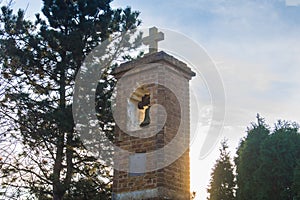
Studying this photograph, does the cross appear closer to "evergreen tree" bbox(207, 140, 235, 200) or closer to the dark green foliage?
the dark green foliage

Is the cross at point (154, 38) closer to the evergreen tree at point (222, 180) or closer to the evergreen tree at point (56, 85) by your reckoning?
the evergreen tree at point (56, 85)

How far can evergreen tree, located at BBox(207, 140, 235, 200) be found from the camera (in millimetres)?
10281

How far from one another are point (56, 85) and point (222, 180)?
504 centimetres

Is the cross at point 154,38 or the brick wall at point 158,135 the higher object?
the cross at point 154,38

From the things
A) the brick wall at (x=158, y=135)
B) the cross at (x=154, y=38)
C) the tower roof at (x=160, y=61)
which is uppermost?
the cross at (x=154, y=38)

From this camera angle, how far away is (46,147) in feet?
26.8

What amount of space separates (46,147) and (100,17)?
3401 millimetres

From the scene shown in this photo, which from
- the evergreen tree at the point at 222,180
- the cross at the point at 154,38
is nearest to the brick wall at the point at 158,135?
the cross at the point at 154,38

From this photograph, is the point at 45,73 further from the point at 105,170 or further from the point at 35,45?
the point at 105,170

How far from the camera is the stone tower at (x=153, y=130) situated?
16.7 feet

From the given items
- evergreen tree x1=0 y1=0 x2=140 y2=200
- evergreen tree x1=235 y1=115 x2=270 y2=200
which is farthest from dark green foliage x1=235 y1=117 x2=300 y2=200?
evergreen tree x1=0 y1=0 x2=140 y2=200

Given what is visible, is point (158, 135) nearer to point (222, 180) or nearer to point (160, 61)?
point (160, 61)

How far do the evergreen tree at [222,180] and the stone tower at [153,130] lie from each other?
205 inches

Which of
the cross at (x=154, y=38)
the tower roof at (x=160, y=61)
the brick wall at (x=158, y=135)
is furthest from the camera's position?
the cross at (x=154, y=38)
